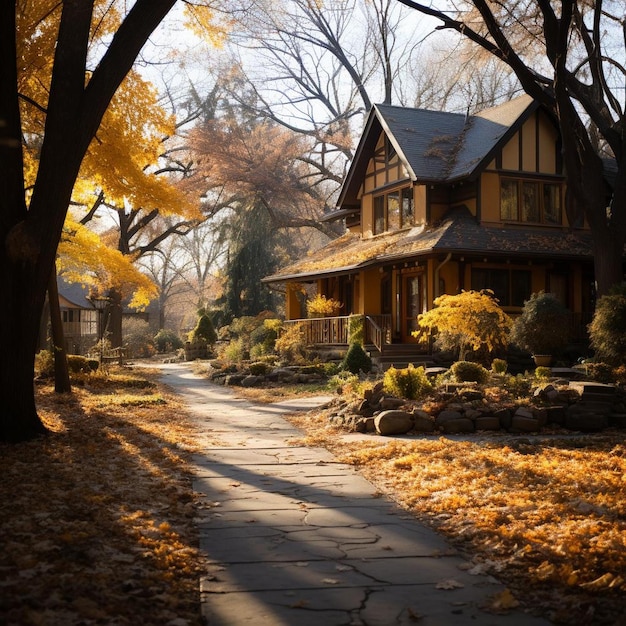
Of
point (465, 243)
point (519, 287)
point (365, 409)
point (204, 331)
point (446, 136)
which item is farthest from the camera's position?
point (204, 331)

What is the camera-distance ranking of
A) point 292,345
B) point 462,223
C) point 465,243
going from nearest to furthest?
1. point 465,243
2. point 462,223
3. point 292,345

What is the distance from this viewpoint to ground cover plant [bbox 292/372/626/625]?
4.17 m

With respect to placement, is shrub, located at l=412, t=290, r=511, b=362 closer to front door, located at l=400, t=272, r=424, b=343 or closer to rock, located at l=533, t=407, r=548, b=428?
rock, located at l=533, t=407, r=548, b=428

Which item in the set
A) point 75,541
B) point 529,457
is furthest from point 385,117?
point 75,541

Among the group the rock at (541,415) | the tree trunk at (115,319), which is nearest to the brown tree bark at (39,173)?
the rock at (541,415)

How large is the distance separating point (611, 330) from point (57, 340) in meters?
11.2

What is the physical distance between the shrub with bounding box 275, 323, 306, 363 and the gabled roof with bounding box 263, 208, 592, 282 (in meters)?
2.39

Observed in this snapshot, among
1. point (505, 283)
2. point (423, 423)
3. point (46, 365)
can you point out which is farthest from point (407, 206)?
point (423, 423)

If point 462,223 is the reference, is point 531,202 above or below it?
above

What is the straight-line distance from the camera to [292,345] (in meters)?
24.5

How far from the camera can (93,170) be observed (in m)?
13.8

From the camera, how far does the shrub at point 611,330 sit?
14.4 m

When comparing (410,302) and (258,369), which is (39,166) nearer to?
(258,369)

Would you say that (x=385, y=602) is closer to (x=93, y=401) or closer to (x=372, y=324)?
(x=93, y=401)
